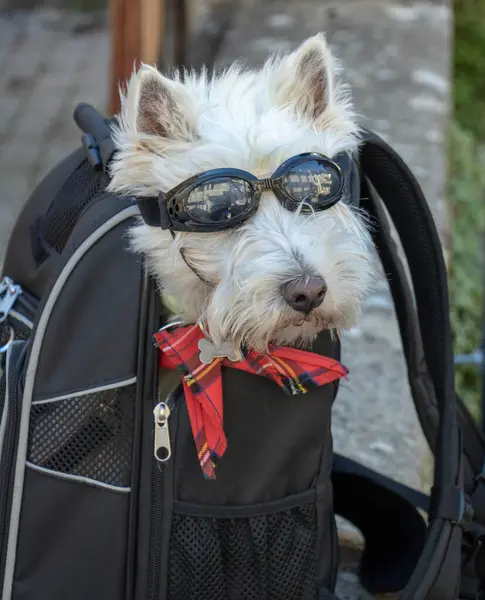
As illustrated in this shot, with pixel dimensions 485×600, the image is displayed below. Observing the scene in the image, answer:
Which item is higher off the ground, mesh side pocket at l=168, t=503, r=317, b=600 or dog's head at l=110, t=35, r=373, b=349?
dog's head at l=110, t=35, r=373, b=349

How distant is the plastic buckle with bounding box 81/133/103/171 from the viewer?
1442mm

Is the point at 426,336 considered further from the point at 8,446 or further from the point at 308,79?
the point at 8,446

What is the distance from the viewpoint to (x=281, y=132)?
127 centimetres

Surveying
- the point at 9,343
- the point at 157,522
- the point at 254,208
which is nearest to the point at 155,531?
the point at 157,522

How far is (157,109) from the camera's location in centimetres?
129

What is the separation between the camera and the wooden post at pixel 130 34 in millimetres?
3304

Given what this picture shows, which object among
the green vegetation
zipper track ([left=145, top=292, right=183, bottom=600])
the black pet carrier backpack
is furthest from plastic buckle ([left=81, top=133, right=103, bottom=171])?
the green vegetation

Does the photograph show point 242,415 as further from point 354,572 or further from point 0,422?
point 354,572

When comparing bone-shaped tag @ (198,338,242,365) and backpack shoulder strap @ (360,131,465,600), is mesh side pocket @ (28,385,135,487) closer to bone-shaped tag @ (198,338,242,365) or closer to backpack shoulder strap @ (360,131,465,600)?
bone-shaped tag @ (198,338,242,365)

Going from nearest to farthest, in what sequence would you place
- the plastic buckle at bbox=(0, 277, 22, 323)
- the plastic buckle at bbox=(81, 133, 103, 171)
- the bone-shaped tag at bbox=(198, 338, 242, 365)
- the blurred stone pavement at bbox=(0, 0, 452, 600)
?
the bone-shaped tag at bbox=(198, 338, 242, 365) → the plastic buckle at bbox=(81, 133, 103, 171) → the plastic buckle at bbox=(0, 277, 22, 323) → the blurred stone pavement at bbox=(0, 0, 452, 600)

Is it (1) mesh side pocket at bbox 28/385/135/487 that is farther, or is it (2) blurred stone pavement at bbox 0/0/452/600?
(2) blurred stone pavement at bbox 0/0/452/600

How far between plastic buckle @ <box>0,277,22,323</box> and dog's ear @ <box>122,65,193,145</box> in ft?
1.62

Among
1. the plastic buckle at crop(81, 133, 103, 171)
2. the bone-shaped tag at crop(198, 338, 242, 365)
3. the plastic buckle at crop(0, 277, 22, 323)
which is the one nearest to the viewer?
the bone-shaped tag at crop(198, 338, 242, 365)

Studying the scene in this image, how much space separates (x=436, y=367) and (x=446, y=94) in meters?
2.79
